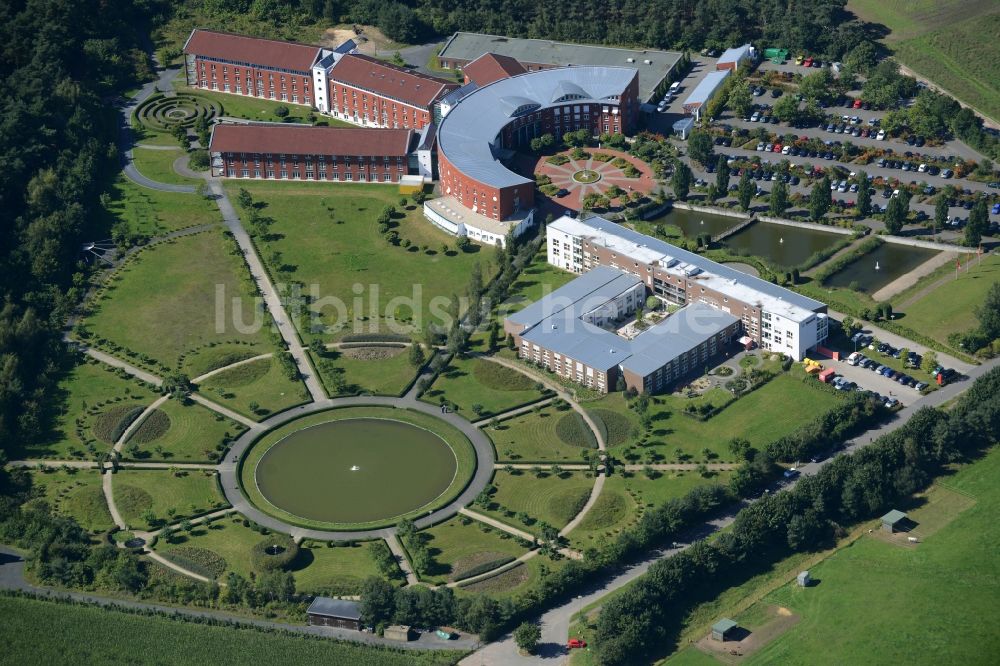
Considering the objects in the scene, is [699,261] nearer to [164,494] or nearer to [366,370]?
[366,370]

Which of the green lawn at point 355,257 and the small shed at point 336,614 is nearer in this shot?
the small shed at point 336,614

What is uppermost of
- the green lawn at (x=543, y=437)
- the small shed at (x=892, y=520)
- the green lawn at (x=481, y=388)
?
the green lawn at (x=481, y=388)

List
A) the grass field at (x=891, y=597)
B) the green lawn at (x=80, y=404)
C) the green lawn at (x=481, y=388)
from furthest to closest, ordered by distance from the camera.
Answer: the green lawn at (x=481, y=388) < the green lawn at (x=80, y=404) < the grass field at (x=891, y=597)

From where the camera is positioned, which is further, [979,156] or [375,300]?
[979,156]

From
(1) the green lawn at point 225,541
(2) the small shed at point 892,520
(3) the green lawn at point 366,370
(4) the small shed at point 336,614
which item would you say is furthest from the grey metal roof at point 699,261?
(4) the small shed at point 336,614

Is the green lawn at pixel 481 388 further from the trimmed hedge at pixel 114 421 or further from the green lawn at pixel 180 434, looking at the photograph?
the trimmed hedge at pixel 114 421

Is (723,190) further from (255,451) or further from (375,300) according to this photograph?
(255,451)

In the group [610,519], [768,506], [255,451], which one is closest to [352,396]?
[255,451]
